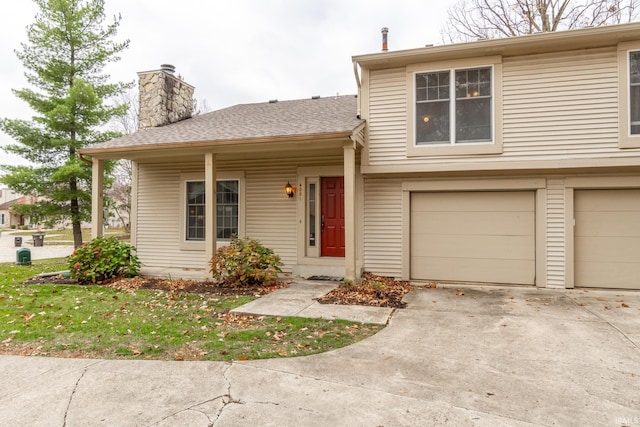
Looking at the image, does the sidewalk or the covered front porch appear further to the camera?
the sidewalk

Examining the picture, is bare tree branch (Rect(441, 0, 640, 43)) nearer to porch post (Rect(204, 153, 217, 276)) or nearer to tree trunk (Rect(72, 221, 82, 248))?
porch post (Rect(204, 153, 217, 276))

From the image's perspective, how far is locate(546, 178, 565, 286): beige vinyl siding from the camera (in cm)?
684

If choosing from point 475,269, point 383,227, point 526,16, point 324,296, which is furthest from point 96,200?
point 526,16

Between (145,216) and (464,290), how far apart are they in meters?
7.91

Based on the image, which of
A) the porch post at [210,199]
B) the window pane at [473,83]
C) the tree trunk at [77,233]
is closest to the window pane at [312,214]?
the porch post at [210,199]

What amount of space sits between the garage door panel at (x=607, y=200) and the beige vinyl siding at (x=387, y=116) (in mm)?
3446

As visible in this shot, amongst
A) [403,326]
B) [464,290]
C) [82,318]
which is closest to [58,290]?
[82,318]

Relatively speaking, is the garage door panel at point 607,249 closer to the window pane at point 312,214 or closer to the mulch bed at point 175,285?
the window pane at point 312,214

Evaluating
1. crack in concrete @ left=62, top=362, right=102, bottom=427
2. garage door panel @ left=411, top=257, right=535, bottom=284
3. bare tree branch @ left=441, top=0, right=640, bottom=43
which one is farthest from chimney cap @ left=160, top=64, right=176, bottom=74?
bare tree branch @ left=441, top=0, right=640, bottom=43

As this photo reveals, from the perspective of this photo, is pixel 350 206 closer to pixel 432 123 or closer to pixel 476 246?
pixel 432 123

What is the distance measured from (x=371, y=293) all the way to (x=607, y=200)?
4825 millimetres

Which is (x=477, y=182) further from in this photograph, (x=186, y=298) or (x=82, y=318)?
(x=82, y=318)

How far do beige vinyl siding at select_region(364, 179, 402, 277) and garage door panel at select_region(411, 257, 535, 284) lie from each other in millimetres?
473

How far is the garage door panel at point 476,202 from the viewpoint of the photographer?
23.3ft
